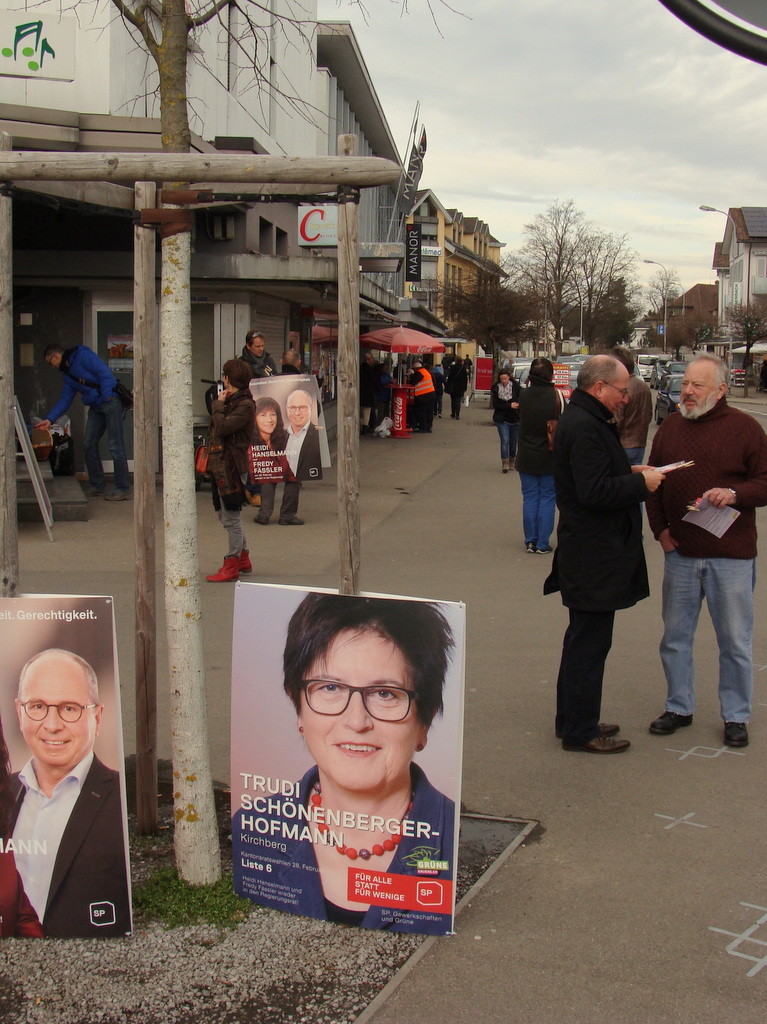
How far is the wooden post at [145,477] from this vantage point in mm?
3820

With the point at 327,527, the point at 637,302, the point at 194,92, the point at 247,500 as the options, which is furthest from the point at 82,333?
the point at 637,302

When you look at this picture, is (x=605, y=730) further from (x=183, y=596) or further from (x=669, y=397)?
(x=669, y=397)

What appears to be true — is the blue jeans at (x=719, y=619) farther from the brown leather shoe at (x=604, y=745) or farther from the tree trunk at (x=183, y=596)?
the tree trunk at (x=183, y=596)

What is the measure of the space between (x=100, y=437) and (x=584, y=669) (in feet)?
31.6

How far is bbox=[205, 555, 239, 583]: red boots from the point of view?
29.3 feet

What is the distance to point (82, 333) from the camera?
14922 mm

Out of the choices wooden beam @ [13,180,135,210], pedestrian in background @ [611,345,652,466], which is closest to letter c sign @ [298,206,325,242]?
pedestrian in background @ [611,345,652,466]

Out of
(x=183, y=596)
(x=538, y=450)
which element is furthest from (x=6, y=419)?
(x=538, y=450)

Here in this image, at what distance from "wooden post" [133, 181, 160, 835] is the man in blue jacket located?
958 cm

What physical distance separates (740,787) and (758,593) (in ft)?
14.6

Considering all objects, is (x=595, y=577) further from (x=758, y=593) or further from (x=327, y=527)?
(x=327, y=527)

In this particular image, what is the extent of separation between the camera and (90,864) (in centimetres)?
350

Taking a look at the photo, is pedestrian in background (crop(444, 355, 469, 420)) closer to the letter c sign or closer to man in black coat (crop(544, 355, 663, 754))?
the letter c sign

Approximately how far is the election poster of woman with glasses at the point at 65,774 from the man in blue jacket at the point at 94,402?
33.4 feet
